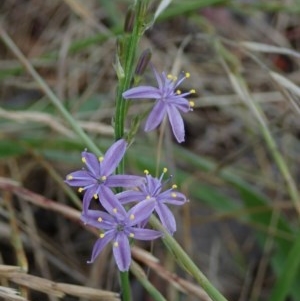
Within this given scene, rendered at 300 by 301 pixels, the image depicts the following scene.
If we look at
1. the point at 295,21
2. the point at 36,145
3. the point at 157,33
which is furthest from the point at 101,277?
the point at 295,21

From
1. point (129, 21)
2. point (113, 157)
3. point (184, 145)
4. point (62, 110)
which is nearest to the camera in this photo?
point (113, 157)

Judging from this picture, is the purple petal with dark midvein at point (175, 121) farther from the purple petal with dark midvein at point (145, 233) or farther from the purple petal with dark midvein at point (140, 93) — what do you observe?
the purple petal with dark midvein at point (145, 233)

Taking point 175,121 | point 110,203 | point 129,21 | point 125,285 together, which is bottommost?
point 125,285

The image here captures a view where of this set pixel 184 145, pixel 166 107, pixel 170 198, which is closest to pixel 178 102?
pixel 166 107

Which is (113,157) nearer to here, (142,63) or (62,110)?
(142,63)

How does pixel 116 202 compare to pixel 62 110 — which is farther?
pixel 62 110

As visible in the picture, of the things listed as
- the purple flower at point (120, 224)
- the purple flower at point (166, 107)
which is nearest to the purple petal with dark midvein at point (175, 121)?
the purple flower at point (166, 107)

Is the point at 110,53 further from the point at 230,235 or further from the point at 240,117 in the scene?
the point at 230,235
